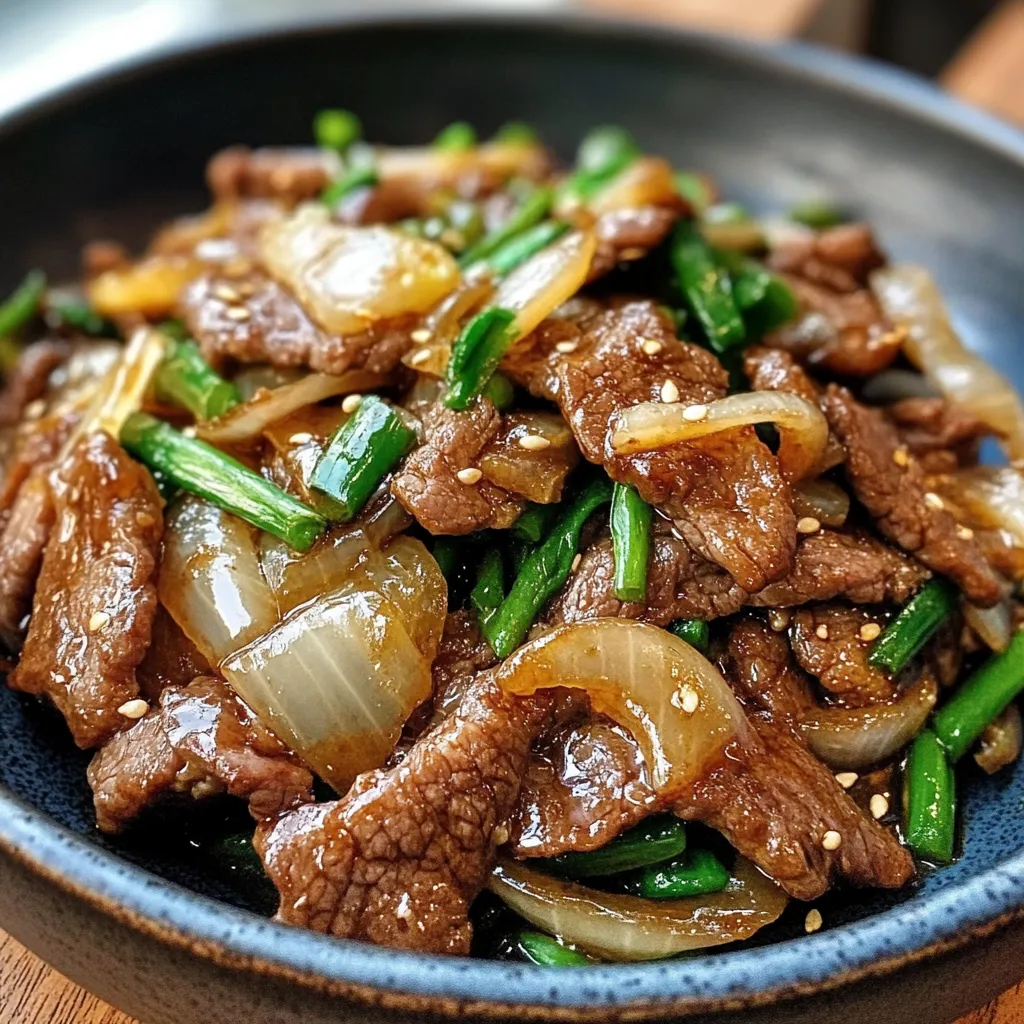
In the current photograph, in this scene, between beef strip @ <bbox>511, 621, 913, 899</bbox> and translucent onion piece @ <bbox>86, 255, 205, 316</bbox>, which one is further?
translucent onion piece @ <bbox>86, 255, 205, 316</bbox>

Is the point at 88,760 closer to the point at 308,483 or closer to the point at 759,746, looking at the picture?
the point at 308,483

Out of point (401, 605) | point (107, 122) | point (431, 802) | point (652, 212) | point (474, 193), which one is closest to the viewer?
point (431, 802)

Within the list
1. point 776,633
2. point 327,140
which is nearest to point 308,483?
point 776,633

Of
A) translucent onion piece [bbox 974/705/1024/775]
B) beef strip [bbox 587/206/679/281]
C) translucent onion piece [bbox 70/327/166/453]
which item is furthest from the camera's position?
beef strip [bbox 587/206/679/281]

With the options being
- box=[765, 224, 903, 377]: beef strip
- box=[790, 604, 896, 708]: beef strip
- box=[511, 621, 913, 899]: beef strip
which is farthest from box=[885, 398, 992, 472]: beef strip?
box=[511, 621, 913, 899]: beef strip

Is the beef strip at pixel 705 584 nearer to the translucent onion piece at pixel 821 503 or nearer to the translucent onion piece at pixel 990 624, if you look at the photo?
the translucent onion piece at pixel 821 503

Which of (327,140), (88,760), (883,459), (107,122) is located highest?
(883,459)

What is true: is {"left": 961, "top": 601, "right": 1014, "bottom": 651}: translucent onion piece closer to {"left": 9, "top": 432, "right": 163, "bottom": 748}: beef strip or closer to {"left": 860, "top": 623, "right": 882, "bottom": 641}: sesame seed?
{"left": 860, "top": 623, "right": 882, "bottom": 641}: sesame seed
